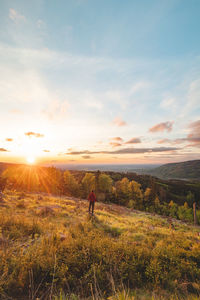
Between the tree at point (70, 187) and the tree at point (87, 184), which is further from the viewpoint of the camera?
the tree at point (70, 187)

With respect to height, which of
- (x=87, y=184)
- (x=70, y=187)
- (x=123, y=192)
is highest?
(x=87, y=184)

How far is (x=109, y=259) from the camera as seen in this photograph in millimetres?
4512

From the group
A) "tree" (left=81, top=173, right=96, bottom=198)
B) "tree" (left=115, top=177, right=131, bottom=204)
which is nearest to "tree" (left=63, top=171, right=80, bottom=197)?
"tree" (left=81, top=173, right=96, bottom=198)

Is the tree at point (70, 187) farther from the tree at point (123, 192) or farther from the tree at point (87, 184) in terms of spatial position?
the tree at point (123, 192)

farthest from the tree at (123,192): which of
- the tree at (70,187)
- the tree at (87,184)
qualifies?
the tree at (70,187)

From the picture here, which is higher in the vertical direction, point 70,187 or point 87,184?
point 87,184

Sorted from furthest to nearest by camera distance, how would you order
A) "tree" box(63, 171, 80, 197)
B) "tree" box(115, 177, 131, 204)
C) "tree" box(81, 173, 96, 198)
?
1. "tree" box(115, 177, 131, 204)
2. "tree" box(63, 171, 80, 197)
3. "tree" box(81, 173, 96, 198)

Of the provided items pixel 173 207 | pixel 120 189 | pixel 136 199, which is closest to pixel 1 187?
pixel 120 189

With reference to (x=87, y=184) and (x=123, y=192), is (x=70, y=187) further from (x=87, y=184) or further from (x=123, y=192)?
(x=123, y=192)

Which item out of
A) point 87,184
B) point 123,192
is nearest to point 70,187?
point 87,184

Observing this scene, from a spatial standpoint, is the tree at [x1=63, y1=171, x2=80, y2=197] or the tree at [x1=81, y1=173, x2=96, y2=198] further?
the tree at [x1=63, y1=171, x2=80, y2=197]

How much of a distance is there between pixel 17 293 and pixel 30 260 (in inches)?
34.4

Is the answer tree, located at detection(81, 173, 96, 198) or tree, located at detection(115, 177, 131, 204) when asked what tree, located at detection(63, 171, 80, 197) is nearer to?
tree, located at detection(81, 173, 96, 198)

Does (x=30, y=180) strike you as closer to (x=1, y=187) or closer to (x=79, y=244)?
(x=1, y=187)
